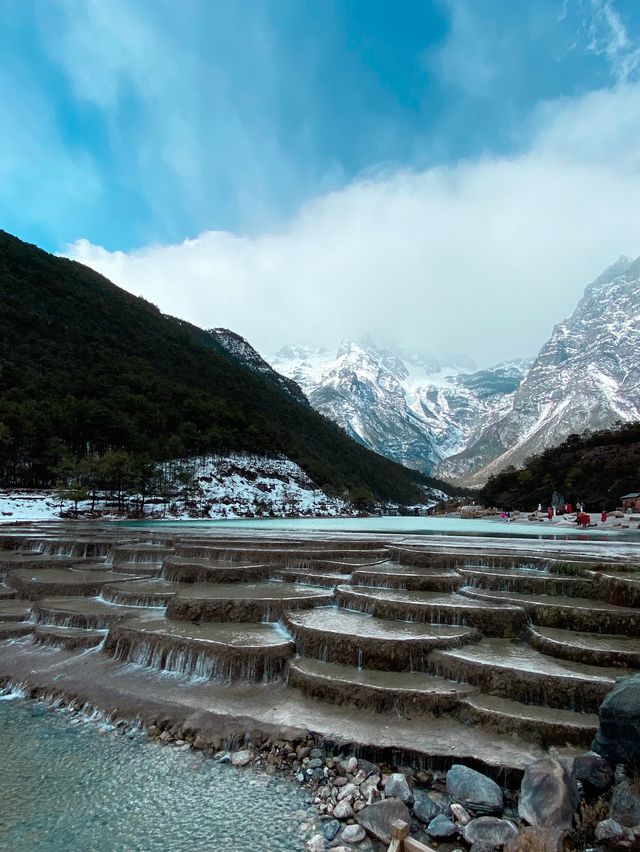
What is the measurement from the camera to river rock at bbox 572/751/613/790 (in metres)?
6.79

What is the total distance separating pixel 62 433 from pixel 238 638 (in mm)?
85791

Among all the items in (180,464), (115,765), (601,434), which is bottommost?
(115,765)

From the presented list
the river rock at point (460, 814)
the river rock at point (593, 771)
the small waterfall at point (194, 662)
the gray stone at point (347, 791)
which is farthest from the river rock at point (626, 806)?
the small waterfall at point (194, 662)

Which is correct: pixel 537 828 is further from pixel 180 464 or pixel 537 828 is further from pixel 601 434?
pixel 601 434

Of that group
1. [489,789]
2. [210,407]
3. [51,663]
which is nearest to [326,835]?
[489,789]

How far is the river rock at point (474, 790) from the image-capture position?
701 cm

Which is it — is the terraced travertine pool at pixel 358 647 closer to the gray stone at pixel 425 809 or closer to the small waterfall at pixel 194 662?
the small waterfall at pixel 194 662

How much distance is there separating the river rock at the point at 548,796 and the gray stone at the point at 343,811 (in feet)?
7.98

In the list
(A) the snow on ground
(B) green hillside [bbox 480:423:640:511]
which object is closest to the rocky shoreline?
(A) the snow on ground

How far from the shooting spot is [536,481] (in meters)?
125

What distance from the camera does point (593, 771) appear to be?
22.6ft

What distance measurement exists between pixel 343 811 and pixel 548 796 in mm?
2943

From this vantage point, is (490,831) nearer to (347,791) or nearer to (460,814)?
(460,814)

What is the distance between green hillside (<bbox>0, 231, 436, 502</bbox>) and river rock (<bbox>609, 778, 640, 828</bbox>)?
77.2 metres
